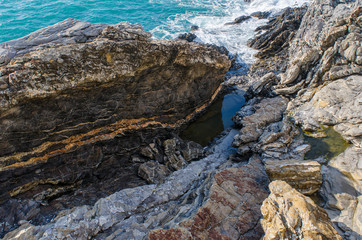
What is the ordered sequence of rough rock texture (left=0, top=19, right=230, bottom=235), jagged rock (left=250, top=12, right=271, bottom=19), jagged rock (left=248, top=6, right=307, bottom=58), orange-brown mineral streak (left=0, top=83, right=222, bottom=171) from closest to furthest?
rough rock texture (left=0, top=19, right=230, bottom=235) < orange-brown mineral streak (left=0, top=83, right=222, bottom=171) < jagged rock (left=248, top=6, right=307, bottom=58) < jagged rock (left=250, top=12, right=271, bottom=19)

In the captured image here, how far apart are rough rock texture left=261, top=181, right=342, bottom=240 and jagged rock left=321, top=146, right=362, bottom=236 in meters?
2.55

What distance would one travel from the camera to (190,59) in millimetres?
15742

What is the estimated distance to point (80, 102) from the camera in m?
12.0

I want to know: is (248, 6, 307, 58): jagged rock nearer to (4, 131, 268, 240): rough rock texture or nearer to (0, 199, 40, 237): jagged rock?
(4, 131, 268, 240): rough rock texture

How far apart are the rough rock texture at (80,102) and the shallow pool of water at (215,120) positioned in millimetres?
4172

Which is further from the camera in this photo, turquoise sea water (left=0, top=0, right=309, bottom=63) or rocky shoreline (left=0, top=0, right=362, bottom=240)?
turquoise sea water (left=0, top=0, right=309, bottom=63)

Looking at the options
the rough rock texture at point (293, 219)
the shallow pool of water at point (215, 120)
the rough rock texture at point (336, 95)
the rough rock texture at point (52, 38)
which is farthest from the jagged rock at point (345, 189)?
the rough rock texture at point (52, 38)

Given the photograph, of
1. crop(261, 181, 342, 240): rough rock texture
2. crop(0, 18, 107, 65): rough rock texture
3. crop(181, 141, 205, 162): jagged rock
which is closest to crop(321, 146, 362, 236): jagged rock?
crop(261, 181, 342, 240): rough rock texture

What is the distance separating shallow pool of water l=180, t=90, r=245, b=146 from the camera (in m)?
19.0

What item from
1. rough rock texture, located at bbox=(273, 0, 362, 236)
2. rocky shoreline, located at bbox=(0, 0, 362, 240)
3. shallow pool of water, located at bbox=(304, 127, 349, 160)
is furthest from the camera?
shallow pool of water, located at bbox=(304, 127, 349, 160)

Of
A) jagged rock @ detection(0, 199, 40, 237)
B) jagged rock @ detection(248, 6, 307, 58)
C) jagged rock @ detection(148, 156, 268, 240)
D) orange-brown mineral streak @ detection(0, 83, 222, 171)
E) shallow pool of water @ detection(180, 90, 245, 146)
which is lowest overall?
shallow pool of water @ detection(180, 90, 245, 146)

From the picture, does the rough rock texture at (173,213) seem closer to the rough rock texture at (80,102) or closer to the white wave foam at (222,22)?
the rough rock texture at (80,102)

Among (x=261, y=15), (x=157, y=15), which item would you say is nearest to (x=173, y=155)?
(x=157, y=15)

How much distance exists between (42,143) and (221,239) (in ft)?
33.5
